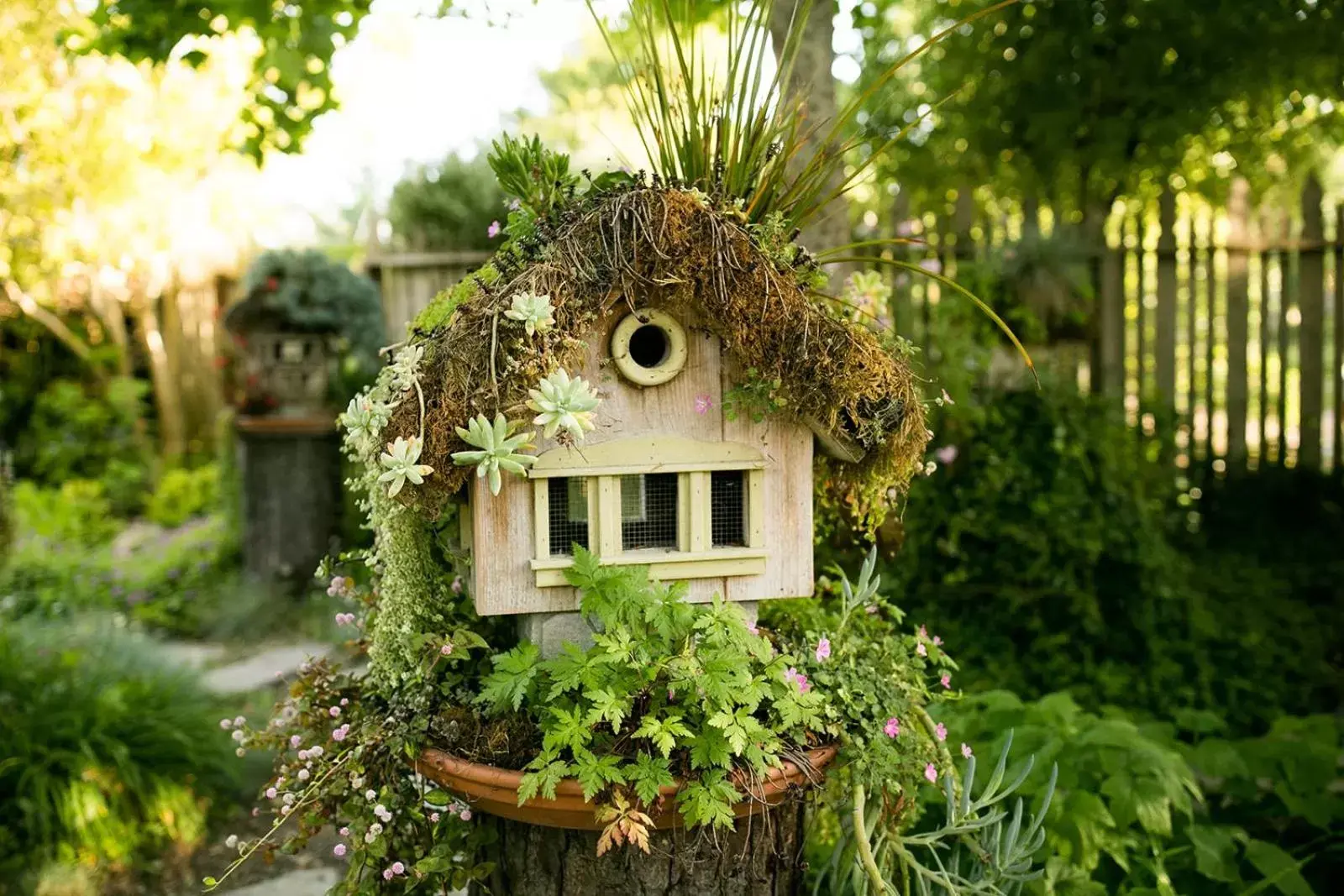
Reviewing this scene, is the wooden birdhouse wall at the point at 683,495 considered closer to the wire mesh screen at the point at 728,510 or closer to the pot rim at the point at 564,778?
the wire mesh screen at the point at 728,510

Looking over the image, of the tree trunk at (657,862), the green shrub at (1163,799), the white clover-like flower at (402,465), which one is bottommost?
the green shrub at (1163,799)

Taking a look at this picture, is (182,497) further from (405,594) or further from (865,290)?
(865,290)

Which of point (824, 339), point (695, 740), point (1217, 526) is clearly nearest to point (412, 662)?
point (695, 740)

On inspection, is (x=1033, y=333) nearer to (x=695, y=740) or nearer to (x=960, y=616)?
(x=960, y=616)

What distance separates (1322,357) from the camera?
6.51 m

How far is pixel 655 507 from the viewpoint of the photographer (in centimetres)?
236

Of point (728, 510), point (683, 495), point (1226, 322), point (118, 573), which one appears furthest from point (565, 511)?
point (118, 573)

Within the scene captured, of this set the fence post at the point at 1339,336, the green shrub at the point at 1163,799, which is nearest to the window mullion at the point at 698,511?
the green shrub at the point at 1163,799

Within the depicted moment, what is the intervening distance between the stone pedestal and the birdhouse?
5.41m

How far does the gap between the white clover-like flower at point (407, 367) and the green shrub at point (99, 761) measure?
2.66m

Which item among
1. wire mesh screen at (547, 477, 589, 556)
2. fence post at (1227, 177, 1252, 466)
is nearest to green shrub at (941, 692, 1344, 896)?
wire mesh screen at (547, 477, 589, 556)

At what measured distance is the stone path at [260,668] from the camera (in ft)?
19.6

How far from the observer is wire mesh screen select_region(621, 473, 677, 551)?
2346mm

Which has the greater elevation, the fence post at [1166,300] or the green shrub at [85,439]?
the fence post at [1166,300]
